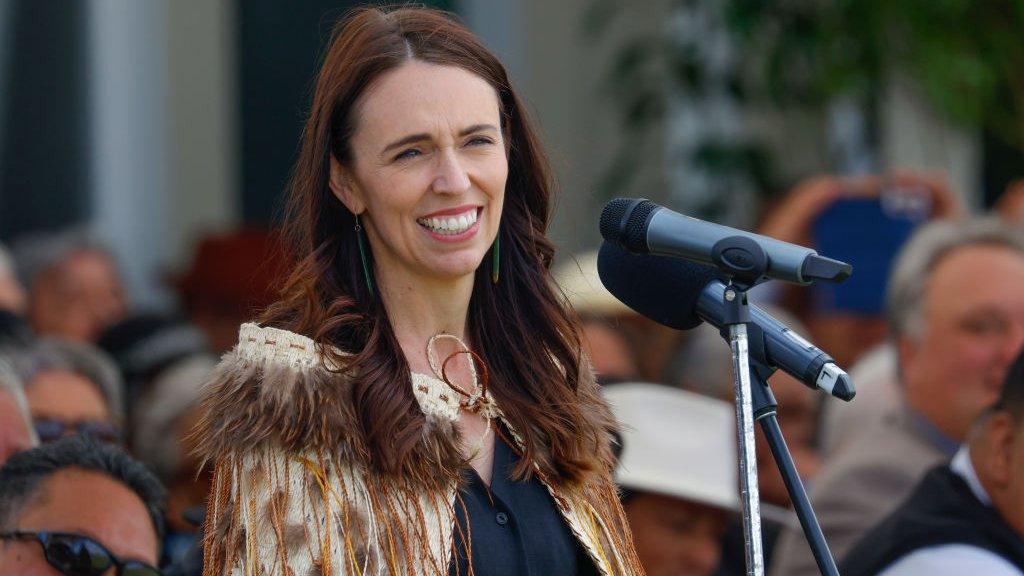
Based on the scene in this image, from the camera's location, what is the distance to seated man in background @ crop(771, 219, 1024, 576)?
184 inches

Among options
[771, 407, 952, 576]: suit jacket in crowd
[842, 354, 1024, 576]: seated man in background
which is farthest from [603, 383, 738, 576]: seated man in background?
[842, 354, 1024, 576]: seated man in background

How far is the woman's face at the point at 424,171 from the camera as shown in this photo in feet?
8.80

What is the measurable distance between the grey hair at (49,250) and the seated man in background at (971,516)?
14.9ft

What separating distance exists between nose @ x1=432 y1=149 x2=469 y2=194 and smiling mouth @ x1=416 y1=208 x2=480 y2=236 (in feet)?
0.14

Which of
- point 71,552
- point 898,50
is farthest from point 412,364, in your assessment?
point 898,50

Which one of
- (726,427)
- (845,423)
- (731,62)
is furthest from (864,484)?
(731,62)

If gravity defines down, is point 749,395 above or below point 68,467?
above

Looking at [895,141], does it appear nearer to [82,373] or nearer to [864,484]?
[864,484]

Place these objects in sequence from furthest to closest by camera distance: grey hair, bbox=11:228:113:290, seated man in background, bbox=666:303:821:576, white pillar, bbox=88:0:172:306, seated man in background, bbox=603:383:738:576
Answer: white pillar, bbox=88:0:172:306, grey hair, bbox=11:228:113:290, seated man in background, bbox=666:303:821:576, seated man in background, bbox=603:383:738:576

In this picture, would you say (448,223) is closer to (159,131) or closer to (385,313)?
(385,313)

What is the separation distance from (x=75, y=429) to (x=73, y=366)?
0.61 metres

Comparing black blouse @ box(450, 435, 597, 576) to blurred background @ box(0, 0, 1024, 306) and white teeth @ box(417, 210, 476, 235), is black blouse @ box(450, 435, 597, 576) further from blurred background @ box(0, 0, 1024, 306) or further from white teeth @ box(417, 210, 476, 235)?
blurred background @ box(0, 0, 1024, 306)

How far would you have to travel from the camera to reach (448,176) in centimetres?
A: 268

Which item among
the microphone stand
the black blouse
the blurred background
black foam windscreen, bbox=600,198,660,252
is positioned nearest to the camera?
the microphone stand
